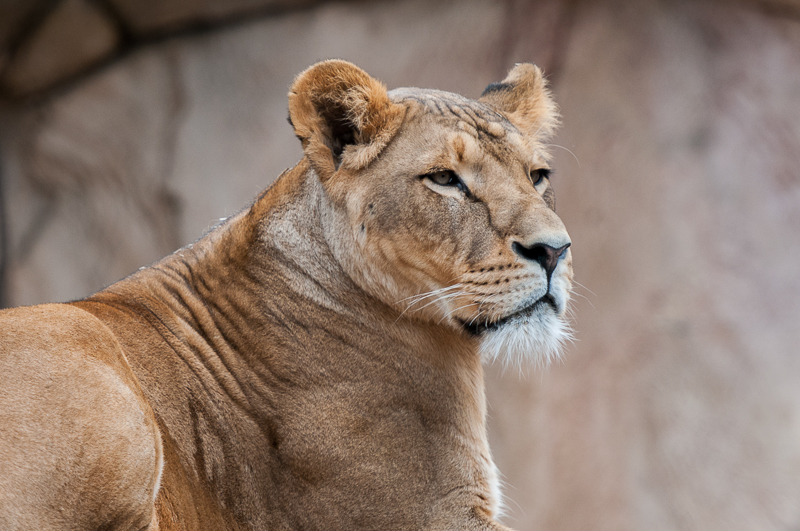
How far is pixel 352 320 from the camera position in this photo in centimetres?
330

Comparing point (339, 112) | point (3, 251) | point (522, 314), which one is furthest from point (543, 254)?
point (3, 251)

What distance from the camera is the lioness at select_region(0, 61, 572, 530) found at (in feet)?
9.87

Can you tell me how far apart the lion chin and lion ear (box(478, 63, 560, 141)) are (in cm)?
112

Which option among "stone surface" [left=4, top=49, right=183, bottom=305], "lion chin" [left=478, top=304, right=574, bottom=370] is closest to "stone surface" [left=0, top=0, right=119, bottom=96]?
"stone surface" [left=4, top=49, right=183, bottom=305]

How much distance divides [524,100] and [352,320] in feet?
5.02

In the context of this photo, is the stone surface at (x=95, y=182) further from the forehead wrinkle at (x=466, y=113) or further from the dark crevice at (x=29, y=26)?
the forehead wrinkle at (x=466, y=113)

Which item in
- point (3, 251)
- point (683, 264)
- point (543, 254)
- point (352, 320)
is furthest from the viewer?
point (3, 251)

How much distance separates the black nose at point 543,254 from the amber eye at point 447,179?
353 millimetres

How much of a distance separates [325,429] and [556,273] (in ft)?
3.55

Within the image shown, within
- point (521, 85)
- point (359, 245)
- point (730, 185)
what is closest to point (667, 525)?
point (730, 185)

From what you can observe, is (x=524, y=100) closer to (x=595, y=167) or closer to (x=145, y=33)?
(x=595, y=167)

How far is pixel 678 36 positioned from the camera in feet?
22.2

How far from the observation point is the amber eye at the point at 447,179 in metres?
3.19

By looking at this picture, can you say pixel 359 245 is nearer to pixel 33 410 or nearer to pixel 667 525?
pixel 33 410
